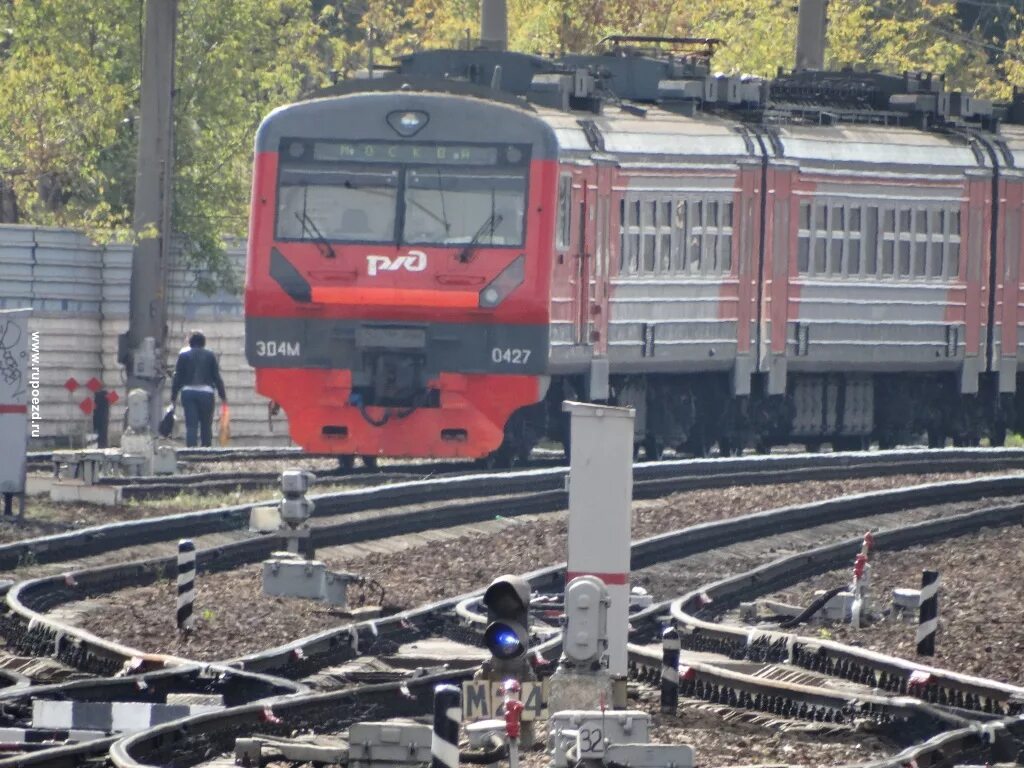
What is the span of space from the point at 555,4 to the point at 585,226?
16742mm

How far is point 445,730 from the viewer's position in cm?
723

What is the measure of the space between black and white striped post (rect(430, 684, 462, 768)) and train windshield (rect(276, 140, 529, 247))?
562 inches

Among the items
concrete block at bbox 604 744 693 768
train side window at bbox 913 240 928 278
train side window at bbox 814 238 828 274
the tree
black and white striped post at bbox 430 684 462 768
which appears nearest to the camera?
black and white striped post at bbox 430 684 462 768

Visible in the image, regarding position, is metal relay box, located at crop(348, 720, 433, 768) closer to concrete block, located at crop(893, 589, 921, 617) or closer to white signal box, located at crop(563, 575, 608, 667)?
white signal box, located at crop(563, 575, 608, 667)

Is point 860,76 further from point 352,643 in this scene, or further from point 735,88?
point 352,643

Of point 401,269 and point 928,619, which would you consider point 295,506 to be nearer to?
point 928,619

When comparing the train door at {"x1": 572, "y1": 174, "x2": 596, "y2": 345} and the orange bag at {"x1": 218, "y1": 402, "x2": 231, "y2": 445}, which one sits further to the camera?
the orange bag at {"x1": 218, "y1": 402, "x2": 231, "y2": 445}

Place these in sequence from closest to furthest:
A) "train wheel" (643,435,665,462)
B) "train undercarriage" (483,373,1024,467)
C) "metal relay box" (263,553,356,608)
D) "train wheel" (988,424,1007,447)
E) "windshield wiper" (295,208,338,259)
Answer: "metal relay box" (263,553,356,608)
"windshield wiper" (295,208,338,259)
"train undercarriage" (483,373,1024,467)
"train wheel" (643,435,665,462)
"train wheel" (988,424,1007,447)

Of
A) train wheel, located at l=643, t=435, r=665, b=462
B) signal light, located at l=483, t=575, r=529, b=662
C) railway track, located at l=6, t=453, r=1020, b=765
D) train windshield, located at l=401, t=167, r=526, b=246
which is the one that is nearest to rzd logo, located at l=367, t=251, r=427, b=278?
train windshield, located at l=401, t=167, r=526, b=246

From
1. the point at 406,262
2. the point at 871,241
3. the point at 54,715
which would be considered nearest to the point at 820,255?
the point at 871,241

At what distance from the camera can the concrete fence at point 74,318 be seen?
1133 inches

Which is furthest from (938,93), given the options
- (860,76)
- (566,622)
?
(566,622)

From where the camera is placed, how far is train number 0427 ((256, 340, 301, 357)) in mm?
21781

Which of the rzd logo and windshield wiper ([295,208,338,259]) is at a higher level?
windshield wiper ([295,208,338,259])
